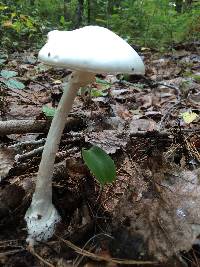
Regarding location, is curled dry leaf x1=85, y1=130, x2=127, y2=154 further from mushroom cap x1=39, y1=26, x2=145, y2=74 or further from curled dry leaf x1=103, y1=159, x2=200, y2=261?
mushroom cap x1=39, y1=26, x2=145, y2=74

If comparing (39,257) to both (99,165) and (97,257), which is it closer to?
(97,257)

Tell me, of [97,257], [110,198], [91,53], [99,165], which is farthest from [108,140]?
[91,53]

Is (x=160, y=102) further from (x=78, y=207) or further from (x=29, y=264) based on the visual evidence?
(x=29, y=264)

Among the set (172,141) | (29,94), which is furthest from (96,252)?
(29,94)

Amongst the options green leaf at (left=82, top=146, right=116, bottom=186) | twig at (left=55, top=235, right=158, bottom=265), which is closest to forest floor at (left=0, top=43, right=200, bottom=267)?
twig at (left=55, top=235, right=158, bottom=265)

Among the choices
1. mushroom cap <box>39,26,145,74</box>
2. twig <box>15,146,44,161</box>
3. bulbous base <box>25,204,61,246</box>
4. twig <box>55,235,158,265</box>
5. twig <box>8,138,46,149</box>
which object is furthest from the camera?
twig <box>8,138,46,149</box>

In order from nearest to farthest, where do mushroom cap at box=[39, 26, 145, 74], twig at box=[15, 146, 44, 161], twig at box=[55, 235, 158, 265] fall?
1. mushroom cap at box=[39, 26, 145, 74]
2. twig at box=[55, 235, 158, 265]
3. twig at box=[15, 146, 44, 161]
